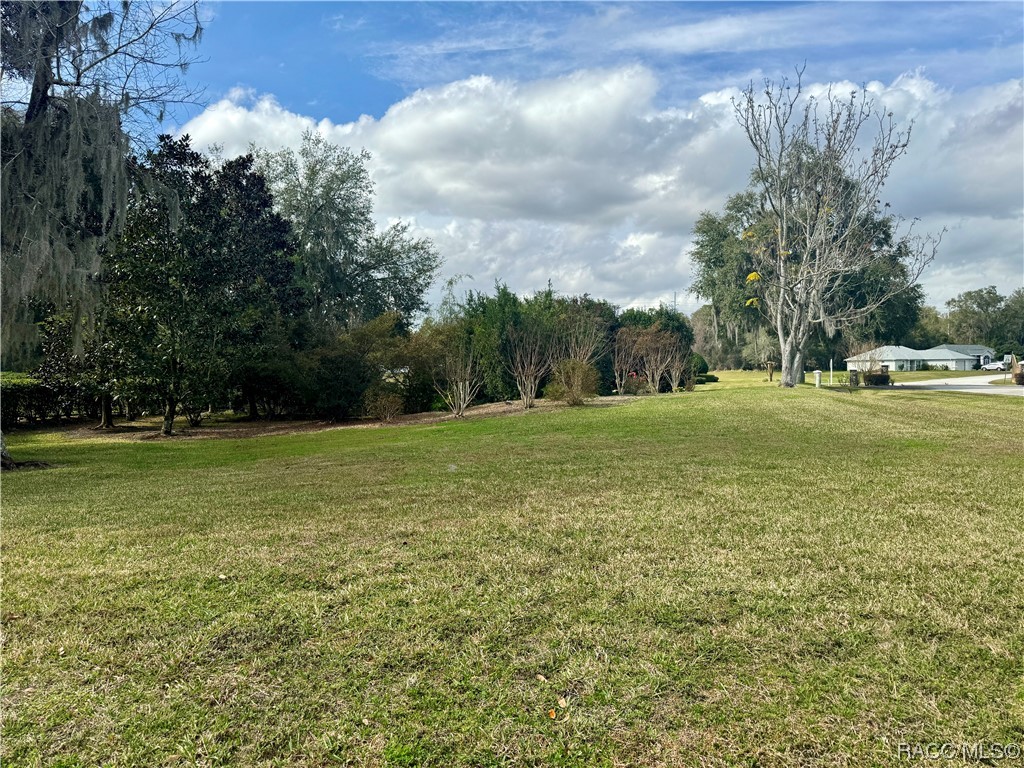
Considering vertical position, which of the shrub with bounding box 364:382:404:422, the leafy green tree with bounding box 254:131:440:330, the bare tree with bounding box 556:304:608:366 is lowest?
the shrub with bounding box 364:382:404:422

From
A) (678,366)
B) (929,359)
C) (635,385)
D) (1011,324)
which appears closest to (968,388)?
(678,366)

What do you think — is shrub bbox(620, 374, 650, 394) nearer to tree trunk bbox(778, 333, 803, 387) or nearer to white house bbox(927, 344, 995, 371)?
tree trunk bbox(778, 333, 803, 387)

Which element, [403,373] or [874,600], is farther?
[403,373]

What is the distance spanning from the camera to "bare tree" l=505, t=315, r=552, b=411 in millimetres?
19094

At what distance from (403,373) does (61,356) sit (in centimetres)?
913

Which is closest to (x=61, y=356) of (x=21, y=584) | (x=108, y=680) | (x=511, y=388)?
(x=511, y=388)

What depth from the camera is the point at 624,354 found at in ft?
80.9

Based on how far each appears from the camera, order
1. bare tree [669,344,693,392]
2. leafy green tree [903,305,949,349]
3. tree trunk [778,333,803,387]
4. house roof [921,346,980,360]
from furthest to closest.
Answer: leafy green tree [903,305,949,349] < house roof [921,346,980,360] < tree trunk [778,333,803,387] < bare tree [669,344,693,392]

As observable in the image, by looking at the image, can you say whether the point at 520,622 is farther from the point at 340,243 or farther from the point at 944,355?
the point at 944,355

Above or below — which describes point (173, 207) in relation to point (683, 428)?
above

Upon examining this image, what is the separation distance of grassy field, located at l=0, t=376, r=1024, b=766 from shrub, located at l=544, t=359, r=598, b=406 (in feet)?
38.1

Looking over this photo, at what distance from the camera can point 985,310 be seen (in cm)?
7394

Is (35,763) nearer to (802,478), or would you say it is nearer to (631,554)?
(631,554)

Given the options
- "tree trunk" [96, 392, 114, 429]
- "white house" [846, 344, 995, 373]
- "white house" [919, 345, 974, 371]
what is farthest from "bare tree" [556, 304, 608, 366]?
"white house" [919, 345, 974, 371]
